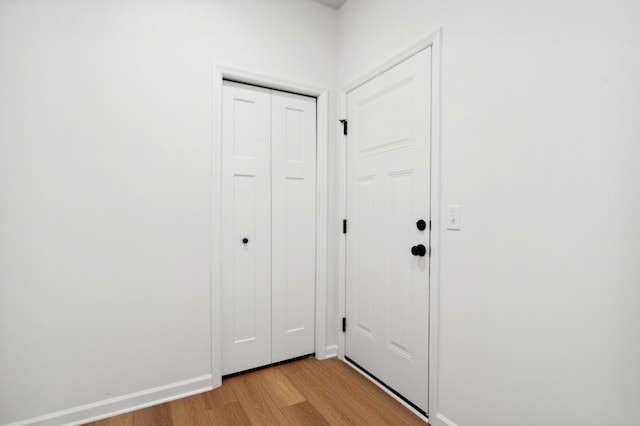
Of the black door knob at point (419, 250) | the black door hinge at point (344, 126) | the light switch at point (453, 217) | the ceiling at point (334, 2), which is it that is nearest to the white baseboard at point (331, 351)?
the black door knob at point (419, 250)

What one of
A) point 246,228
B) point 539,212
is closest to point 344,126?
point 246,228

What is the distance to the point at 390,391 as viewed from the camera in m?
2.00

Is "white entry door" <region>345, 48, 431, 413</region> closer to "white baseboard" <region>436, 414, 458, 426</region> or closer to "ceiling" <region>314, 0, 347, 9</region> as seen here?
"white baseboard" <region>436, 414, 458, 426</region>

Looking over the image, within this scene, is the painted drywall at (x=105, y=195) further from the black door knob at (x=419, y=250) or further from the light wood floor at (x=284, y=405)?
the black door knob at (x=419, y=250)

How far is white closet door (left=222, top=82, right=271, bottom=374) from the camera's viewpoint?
2.17 meters

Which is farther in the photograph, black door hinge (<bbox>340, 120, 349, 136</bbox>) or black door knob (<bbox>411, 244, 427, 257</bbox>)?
black door hinge (<bbox>340, 120, 349, 136</bbox>)

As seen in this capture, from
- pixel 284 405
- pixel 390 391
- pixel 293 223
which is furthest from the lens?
pixel 293 223

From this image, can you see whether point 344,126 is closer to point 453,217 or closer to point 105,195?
point 453,217

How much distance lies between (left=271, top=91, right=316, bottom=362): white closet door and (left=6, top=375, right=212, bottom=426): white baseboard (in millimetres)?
587

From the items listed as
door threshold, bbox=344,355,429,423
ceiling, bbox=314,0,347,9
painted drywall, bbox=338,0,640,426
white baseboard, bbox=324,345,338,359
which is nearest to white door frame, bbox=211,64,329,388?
white baseboard, bbox=324,345,338,359

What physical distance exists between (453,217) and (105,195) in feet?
6.20

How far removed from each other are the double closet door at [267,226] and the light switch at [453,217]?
111cm

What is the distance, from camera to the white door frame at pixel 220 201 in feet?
6.79

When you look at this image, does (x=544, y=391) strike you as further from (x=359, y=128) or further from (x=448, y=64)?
(x=359, y=128)
